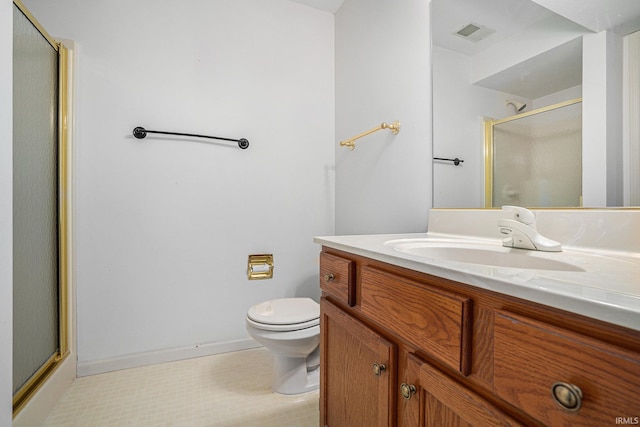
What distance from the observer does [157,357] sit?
156 centimetres

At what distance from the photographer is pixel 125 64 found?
1501mm

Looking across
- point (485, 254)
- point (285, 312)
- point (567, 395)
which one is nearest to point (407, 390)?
point (567, 395)

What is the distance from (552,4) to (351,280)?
A: 39.7 inches

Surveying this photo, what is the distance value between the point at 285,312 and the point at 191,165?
98cm

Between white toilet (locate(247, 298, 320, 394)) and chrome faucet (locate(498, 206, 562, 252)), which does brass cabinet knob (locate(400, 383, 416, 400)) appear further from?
white toilet (locate(247, 298, 320, 394))

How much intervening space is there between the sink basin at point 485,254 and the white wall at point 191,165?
3.46ft

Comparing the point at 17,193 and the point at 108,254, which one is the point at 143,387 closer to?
the point at 108,254

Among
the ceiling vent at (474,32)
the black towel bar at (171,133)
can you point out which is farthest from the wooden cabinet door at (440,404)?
the black towel bar at (171,133)

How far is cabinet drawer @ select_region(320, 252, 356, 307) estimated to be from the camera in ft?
2.62

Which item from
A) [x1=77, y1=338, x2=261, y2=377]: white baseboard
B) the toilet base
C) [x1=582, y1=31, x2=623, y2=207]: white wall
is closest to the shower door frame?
[x1=77, y1=338, x2=261, y2=377]: white baseboard

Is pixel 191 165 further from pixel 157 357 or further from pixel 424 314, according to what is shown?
pixel 424 314

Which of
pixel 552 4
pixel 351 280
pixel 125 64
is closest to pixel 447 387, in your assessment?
pixel 351 280

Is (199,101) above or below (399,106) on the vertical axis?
above

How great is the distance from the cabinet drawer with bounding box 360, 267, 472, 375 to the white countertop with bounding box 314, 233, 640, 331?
40 mm
